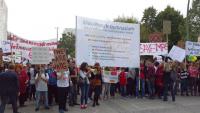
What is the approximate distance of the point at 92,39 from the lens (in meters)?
19.5

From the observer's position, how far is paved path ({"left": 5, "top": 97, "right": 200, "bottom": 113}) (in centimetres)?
1750

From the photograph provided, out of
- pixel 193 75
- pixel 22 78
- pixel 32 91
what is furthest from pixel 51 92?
pixel 193 75

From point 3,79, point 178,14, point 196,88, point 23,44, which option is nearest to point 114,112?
point 3,79

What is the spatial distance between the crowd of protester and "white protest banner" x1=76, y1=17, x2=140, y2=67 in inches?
24.0

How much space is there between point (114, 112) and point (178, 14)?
60201 millimetres

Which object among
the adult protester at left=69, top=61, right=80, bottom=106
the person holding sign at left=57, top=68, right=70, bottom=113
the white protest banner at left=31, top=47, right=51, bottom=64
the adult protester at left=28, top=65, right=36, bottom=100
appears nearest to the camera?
the person holding sign at left=57, top=68, right=70, bottom=113

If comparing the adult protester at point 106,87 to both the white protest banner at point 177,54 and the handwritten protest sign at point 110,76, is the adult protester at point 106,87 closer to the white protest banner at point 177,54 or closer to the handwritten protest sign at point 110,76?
the handwritten protest sign at point 110,76

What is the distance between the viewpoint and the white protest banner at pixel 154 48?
2481 centimetres

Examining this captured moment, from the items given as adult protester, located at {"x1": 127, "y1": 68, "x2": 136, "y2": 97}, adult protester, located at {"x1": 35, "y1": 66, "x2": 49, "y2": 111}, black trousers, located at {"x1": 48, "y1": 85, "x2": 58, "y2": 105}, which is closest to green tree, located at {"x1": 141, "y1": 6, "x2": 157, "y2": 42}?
adult protester, located at {"x1": 127, "y1": 68, "x2": 136, "y2": 97}

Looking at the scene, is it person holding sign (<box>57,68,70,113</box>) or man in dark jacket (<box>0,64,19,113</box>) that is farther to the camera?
man in dark jacket (<box>0,64,19,113</box>)

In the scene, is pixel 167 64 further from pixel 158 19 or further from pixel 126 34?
pixel 158 19

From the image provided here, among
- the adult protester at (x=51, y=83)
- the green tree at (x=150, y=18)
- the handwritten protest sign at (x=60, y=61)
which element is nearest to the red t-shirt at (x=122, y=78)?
the adult protester at (x=51, y=83)

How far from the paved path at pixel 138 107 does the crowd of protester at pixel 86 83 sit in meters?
0.39

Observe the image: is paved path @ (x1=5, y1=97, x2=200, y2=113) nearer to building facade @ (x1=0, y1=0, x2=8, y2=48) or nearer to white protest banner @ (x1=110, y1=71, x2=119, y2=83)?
white protest banner @ (x1=110, y1=71, x2=119, y2=83)
